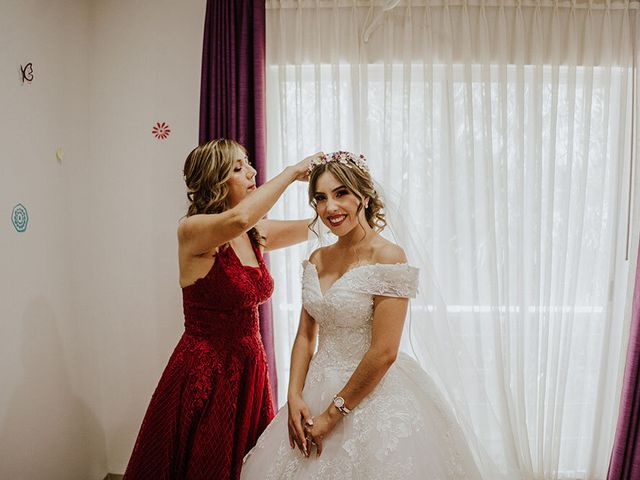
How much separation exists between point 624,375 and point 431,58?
1.97m

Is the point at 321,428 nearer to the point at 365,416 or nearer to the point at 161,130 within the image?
the point at 365,416

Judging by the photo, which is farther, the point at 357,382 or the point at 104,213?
the point at 104,213

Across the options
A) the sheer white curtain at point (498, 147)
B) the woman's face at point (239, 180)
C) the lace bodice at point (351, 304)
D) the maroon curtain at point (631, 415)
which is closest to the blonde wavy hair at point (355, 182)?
the lace bodice at point (351, 304)

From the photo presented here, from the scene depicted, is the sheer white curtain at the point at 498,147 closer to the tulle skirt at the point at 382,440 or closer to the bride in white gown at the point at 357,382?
the bride in white gown at the point at 357,382

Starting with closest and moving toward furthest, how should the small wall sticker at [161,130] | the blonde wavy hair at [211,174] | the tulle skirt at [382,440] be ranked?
the tulle skirt at [382,440], the blonde wavy hair at [211,174], the small wall sticker at [161,130]

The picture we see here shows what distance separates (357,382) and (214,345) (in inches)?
25.7

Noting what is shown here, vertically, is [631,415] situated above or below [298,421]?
below

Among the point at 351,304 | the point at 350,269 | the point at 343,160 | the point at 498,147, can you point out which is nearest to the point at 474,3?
the point at 498,147

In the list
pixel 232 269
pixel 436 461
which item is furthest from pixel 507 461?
pixel 232 269

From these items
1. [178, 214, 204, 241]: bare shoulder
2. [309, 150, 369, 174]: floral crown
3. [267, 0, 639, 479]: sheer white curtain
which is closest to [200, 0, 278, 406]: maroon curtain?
[267, 0, 639, 479]: sheer white curtain

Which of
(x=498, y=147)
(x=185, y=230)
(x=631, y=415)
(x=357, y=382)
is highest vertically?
(x=498, y=147)

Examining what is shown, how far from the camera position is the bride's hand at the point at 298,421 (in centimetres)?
174

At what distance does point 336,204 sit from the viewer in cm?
183

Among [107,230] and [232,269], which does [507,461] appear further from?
[107,230]
